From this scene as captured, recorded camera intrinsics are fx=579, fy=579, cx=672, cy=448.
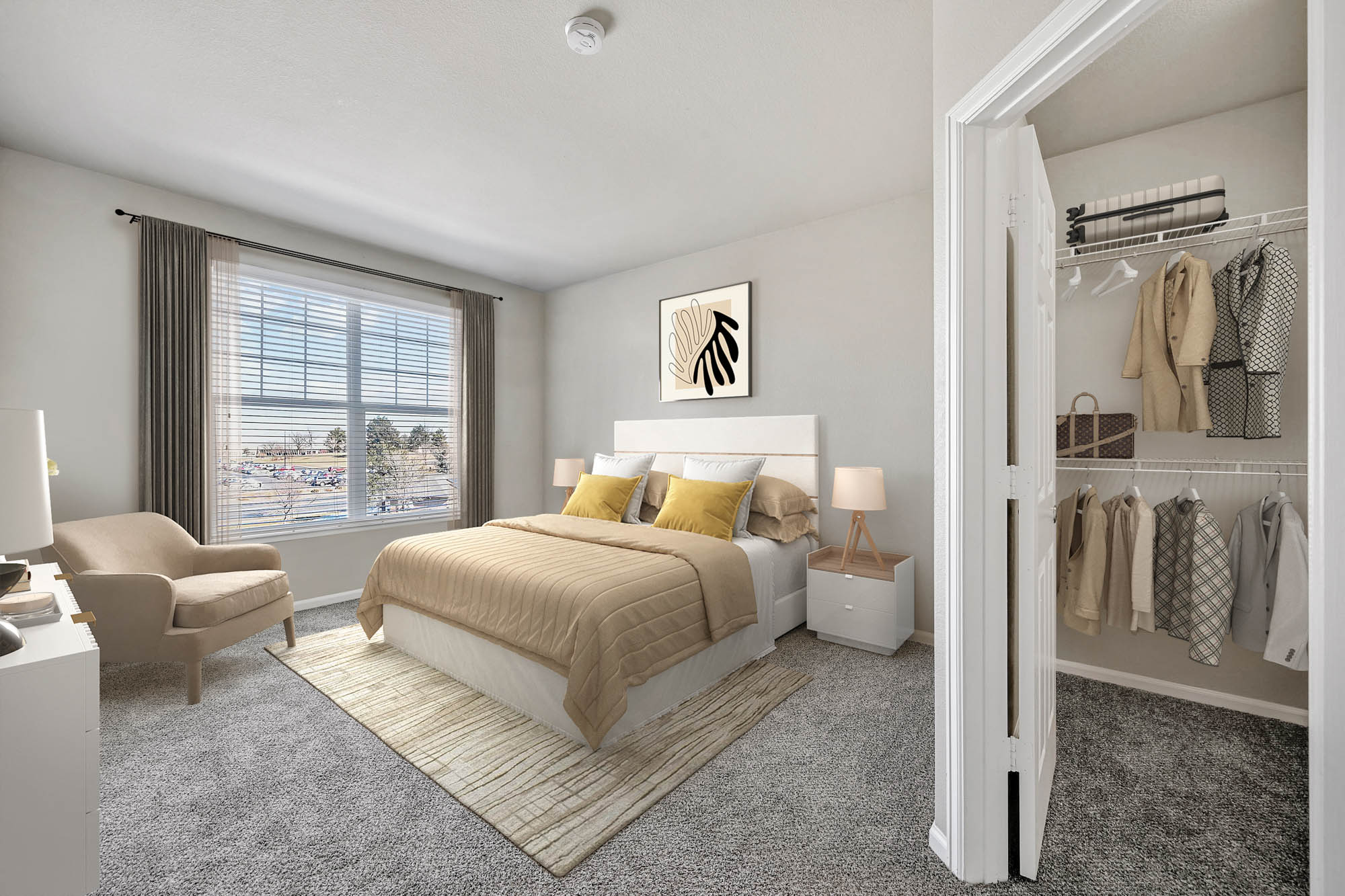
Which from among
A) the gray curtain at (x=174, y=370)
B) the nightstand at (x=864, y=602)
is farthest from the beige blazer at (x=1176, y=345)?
the gray curtain at (x=174, y=370)

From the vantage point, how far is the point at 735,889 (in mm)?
1509

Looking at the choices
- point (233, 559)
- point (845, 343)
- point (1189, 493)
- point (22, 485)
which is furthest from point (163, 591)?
point (1189, 493)

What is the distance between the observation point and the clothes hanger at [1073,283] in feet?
8.55

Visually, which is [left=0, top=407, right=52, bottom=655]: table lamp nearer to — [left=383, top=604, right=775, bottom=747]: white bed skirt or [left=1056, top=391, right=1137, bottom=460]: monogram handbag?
[left=383, top=604, right=775, bottom=747]: white bed skirt

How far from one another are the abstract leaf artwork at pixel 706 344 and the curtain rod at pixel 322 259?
183cm

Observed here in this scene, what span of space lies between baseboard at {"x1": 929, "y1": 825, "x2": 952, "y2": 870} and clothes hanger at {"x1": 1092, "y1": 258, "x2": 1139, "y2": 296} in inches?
93.9

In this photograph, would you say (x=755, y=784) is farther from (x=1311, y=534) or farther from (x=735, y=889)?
(x=1311, y=534)

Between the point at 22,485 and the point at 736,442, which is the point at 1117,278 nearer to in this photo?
the point at 736,442

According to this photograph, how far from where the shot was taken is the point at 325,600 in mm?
4043

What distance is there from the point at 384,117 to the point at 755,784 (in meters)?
3.09

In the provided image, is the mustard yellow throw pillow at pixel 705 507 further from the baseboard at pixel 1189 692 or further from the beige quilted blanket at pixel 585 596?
the baseboard at pixel 1189 692

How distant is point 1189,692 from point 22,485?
4.16 metres

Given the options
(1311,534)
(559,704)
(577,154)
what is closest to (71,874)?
(559,704)

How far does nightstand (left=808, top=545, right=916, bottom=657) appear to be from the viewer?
3.06 m
